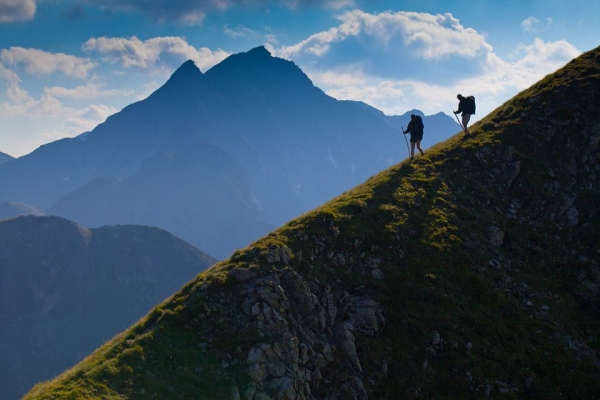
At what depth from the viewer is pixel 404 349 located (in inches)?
854

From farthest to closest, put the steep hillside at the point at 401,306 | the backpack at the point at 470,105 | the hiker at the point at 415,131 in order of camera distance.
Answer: the backpack at the point at 470,105 < the hiker at the point at 415,131 < the steep hillside at the point at 401,306

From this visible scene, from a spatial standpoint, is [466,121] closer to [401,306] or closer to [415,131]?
[415,131]

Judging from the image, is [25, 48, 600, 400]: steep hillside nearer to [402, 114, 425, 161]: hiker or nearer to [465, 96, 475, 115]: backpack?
[402, 114, 425, 161]: hiker

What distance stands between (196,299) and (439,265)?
13.6 meters

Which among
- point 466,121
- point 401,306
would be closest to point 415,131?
point 466,121

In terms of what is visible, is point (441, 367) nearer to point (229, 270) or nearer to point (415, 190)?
point (229, 270)

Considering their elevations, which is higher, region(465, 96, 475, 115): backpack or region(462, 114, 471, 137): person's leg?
region(465, 96, 475, 115): backpack

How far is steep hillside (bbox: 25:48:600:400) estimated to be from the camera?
1938 cm

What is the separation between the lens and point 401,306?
2336 centimetres

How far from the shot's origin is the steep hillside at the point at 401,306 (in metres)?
19.4

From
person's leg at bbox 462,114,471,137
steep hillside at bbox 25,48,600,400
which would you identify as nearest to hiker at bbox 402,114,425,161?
person's leg at bbox 462,114,471,137

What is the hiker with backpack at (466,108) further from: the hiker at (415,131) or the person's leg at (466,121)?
the hiker at (415,131)

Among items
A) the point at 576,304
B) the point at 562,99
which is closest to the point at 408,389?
the point at 576,304

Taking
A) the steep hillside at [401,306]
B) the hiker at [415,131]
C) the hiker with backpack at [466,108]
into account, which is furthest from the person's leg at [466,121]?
the steep hillside at [401,306]
